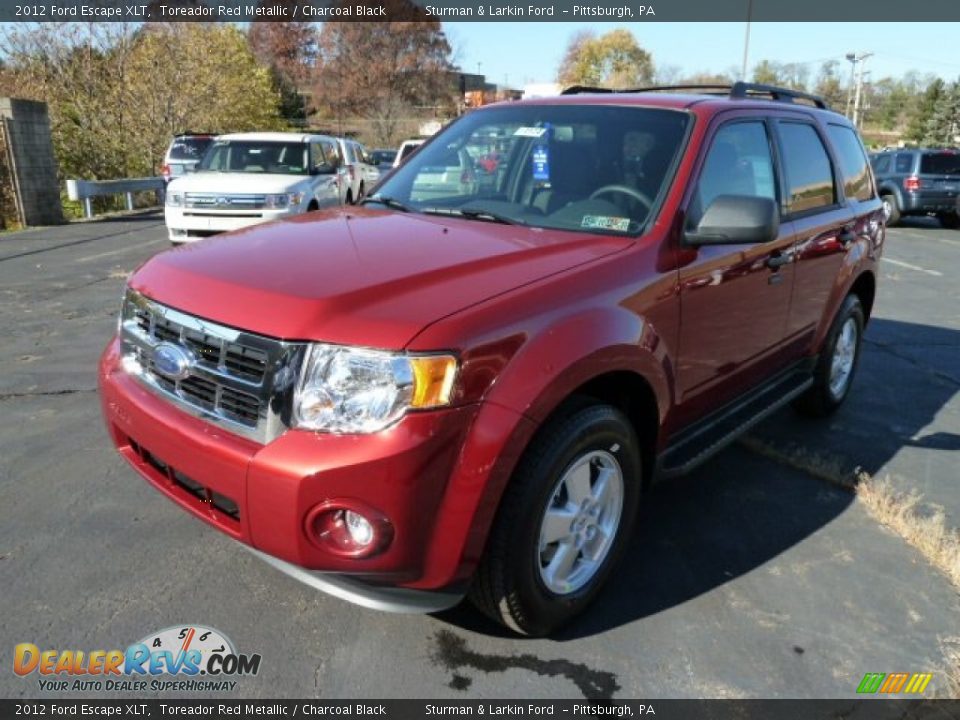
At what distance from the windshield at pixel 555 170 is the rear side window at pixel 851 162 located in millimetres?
1918

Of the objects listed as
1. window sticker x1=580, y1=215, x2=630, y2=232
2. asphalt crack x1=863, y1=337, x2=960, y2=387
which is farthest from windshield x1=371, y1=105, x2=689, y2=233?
asphalt crack x1=863, y1=337, x2=960, y2=387

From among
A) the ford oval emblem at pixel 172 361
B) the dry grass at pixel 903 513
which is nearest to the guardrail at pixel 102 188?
the ford oval emblem at pixel 172 361

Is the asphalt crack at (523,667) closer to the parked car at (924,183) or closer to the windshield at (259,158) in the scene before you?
the windshield at (259,158)

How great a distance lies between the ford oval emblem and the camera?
95.1 inches

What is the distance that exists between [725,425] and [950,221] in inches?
764

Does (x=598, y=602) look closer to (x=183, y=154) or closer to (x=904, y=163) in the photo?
(x=183, y=154)

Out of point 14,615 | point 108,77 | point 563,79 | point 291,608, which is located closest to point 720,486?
point 291,608

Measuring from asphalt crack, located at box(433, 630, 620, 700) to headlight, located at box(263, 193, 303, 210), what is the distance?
342 inches

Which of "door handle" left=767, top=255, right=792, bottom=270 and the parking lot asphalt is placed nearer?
the parking lot asphalt

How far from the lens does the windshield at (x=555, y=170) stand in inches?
121

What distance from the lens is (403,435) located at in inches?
80.4

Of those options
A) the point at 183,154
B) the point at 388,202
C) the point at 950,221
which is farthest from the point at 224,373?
the point at 950,221
